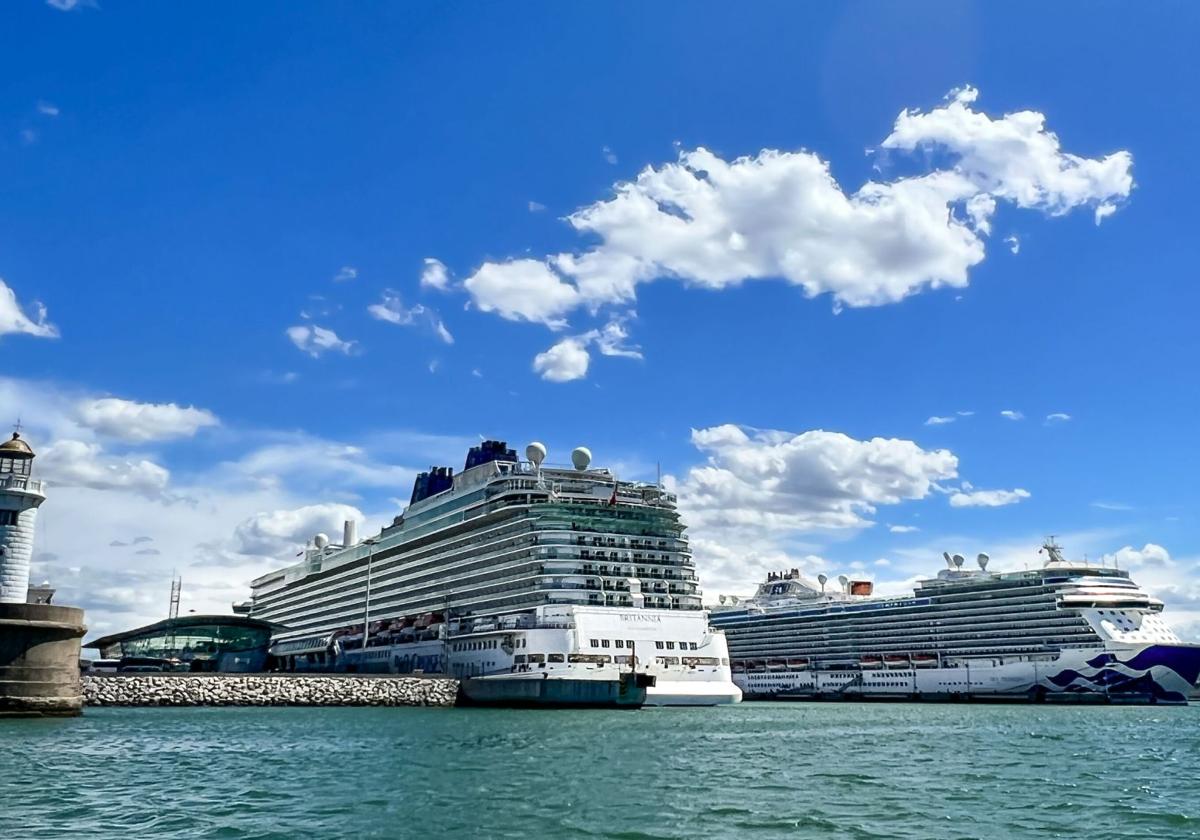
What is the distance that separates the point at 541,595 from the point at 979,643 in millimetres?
78957

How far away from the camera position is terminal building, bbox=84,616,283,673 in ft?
414

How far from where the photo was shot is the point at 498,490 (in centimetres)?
10281

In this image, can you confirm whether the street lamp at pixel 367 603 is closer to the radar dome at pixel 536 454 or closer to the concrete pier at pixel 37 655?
the radar dome at pixel 536 454

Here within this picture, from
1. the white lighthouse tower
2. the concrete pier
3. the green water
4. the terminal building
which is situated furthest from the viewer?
the terminal building

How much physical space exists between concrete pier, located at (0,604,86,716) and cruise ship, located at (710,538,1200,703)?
4501 inches

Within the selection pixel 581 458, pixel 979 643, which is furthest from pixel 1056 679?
pixel 581 458

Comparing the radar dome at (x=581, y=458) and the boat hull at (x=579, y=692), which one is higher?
the radar dome at (x=581, y=458)

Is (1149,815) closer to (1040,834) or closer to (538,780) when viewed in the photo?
(1040,834)

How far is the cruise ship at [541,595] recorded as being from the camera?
81.1 meters

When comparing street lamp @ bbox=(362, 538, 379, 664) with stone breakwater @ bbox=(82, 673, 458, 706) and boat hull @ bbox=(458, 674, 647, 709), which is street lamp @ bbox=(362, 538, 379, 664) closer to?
stone breakwater @ bbox=(82, 673, 458, 706)

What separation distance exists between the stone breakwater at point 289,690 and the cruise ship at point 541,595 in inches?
161

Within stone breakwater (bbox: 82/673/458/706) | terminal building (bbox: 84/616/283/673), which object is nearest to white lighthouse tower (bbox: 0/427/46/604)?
stone breakwater (bbox: 82/673/458/706)

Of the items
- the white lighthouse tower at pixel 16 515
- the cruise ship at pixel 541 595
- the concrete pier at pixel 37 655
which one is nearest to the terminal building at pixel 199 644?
the cruise ship at pixel 541 595

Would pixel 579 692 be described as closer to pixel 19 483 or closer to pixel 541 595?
pixel 541 595
